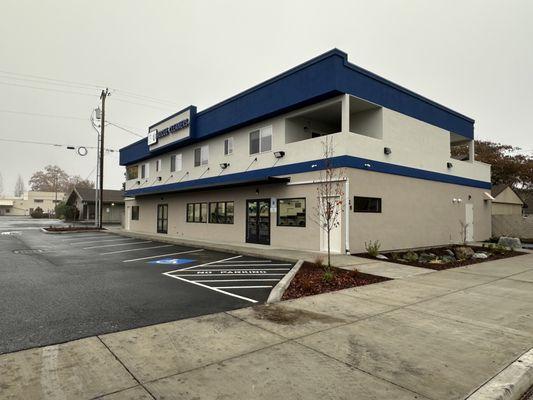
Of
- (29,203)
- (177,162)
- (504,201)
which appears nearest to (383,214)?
(177,162)

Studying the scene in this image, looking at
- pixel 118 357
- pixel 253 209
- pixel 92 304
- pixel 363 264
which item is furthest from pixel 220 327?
pixel 253 209

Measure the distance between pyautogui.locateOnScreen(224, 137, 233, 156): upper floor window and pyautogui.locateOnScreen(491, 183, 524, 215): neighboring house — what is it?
25545 millimetres

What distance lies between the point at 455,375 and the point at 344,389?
1.37 metres

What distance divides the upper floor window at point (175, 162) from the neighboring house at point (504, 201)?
27932 millimetres

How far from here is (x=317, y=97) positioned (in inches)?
620

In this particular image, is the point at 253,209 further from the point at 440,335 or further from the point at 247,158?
the point at 440,335

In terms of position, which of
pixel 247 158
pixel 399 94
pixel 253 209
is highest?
pixel 399 94

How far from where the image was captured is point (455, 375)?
4.06 metres

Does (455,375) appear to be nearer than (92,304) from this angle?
Yes

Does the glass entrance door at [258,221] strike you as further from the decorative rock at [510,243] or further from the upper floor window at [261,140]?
the decorative rock at [510,243]

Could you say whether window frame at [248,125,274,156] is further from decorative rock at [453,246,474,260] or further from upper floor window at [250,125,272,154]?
decorative rock at [453,246,474,260]

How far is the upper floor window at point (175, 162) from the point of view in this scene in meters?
27.7

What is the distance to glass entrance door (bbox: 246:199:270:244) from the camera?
18.5 meters

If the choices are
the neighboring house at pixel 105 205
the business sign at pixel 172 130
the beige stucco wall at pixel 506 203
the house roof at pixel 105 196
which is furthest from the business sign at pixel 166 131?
the beige stucco wall at pixel 506 203
